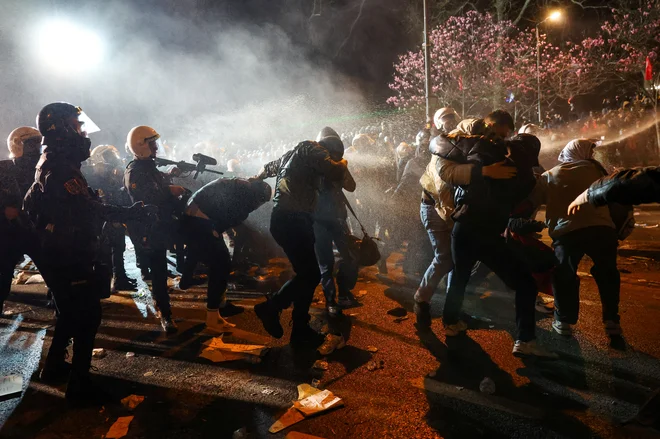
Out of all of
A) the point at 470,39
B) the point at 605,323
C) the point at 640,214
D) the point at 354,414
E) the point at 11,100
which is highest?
the point at 470,39

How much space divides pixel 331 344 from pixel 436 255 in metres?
1.51

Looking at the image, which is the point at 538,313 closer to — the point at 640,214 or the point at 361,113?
the point at 640,214

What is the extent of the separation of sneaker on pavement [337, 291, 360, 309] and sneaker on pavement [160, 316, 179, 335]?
191 centimetres

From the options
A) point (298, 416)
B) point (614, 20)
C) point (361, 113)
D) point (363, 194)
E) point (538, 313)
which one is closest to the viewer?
point (298, 416)

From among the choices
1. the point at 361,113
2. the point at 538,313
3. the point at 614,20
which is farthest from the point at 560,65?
the point at 538,313

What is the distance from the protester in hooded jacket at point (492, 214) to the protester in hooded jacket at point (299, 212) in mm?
1049

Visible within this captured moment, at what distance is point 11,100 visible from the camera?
62.1ft

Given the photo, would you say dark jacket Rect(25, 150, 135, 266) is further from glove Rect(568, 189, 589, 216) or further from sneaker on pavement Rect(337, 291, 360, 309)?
glove Rect(568, 189, 589, 216)

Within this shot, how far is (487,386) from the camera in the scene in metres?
2.88

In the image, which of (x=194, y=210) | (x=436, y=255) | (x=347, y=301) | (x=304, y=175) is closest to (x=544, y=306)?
(x=436, y=255)

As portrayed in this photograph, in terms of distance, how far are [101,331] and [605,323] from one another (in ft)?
17.1

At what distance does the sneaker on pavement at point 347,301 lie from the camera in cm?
492

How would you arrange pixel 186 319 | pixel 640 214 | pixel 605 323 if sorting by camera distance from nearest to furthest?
pixel 605 323
pixel 186 319
pixel 640 214

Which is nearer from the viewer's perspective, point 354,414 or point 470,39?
point 354,414
